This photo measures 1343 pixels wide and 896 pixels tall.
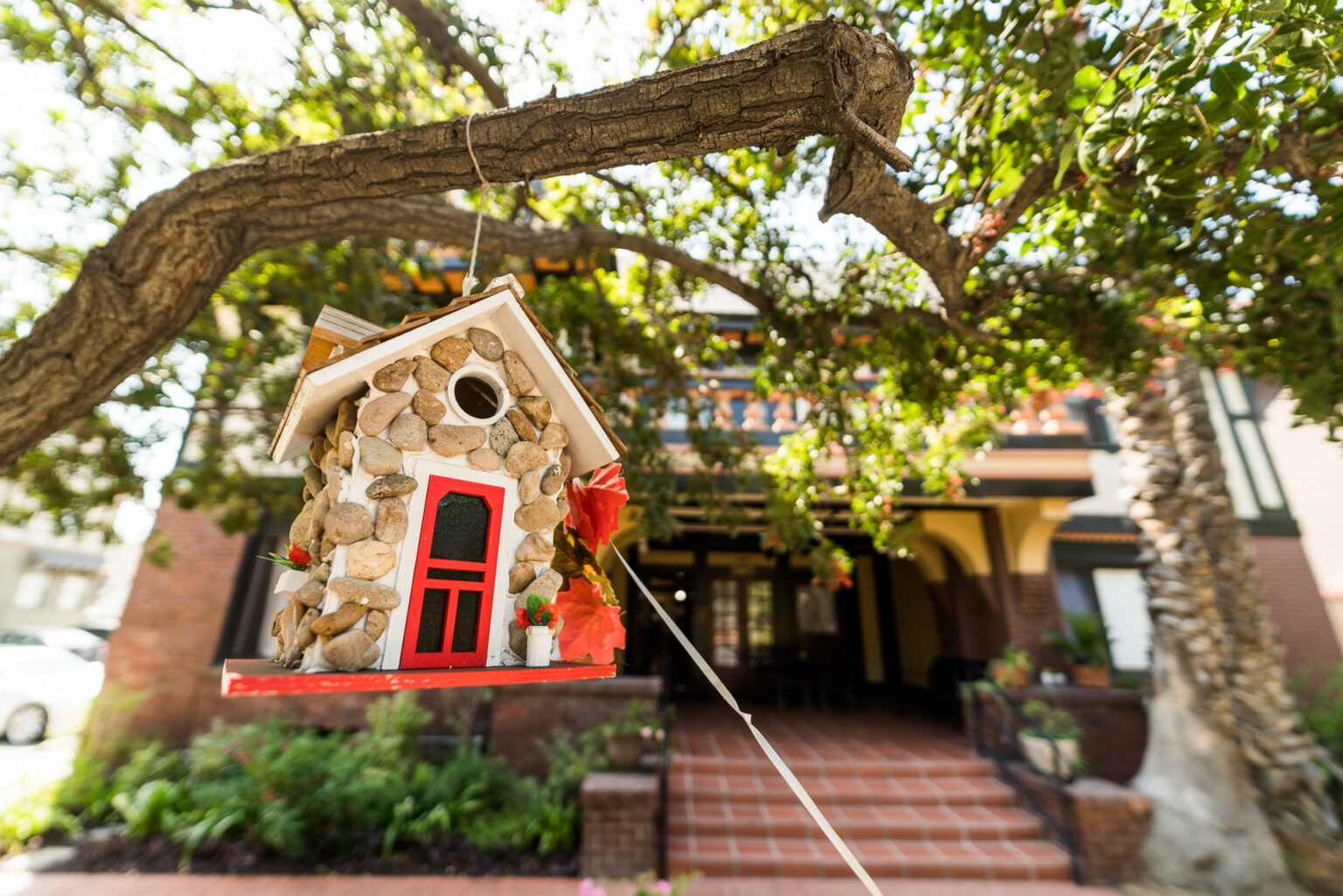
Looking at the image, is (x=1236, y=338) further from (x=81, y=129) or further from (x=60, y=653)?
(x=60, y=653)

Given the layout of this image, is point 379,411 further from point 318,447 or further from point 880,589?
point 880,589

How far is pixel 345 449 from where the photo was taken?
1729 millimetres

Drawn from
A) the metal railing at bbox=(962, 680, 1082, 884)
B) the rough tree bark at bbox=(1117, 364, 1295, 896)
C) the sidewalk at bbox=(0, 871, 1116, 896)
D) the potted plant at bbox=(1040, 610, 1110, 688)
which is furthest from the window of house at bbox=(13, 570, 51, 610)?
the rough tree bark at bbox=(1117, 364, 1295, 896)

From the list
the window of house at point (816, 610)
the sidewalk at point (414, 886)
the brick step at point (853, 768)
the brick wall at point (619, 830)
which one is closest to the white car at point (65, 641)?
the sidewalk at point (414, 886)

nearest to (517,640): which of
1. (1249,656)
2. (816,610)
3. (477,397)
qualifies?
(477,397)

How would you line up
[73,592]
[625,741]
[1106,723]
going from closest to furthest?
1. [625,741]
2. [1106,723]
3. [73,592]

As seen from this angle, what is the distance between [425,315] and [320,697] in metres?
8.31

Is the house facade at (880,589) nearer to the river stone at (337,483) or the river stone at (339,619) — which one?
the river stone at (337,483)

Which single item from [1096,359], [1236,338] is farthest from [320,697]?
[1236,338]

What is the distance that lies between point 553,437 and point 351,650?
3.04ft

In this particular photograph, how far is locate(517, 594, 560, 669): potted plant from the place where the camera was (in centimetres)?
181

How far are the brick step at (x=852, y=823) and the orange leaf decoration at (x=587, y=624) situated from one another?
503 cm

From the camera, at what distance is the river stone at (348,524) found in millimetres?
1619

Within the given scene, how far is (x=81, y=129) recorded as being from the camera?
16.3ft
